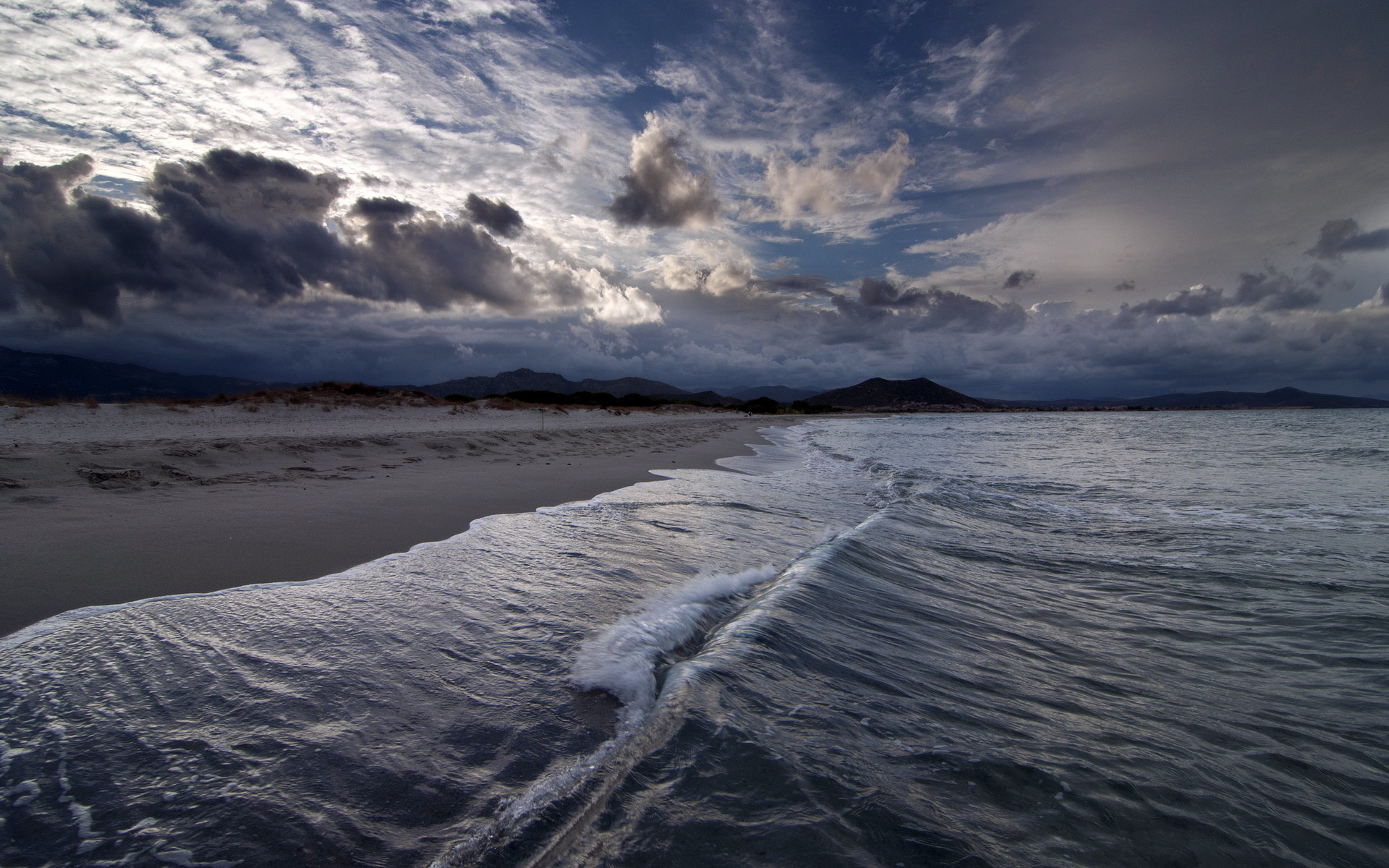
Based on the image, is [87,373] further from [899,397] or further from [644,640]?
[899,397]

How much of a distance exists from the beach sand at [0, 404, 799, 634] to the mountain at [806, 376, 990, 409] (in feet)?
534

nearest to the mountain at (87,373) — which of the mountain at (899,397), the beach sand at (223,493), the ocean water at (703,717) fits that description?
the beach sand at (223,493)

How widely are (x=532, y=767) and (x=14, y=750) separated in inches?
74.6

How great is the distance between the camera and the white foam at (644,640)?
274 cm

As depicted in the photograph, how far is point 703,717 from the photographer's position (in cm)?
251

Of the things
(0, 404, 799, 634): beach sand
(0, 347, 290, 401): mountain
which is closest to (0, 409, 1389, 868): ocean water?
(0, 404, 799, 634): beach sand

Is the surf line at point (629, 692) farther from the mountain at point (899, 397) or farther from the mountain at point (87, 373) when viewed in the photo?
the mountain at point (899, 397)

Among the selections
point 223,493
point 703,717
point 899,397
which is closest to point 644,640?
point 703,717

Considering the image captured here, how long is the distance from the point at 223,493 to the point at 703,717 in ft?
24.8

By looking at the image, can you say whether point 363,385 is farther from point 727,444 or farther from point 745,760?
point 745,760

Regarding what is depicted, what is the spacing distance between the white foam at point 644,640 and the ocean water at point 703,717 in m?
0.02

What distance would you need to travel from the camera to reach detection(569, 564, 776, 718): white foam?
2.74m

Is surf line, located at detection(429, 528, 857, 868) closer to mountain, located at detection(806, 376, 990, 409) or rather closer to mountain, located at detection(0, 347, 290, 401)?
mountain, located at detection(0, 347, 290, 401)

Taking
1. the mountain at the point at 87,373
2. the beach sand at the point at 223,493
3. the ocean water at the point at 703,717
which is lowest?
the ocean water at the point at 703,717
